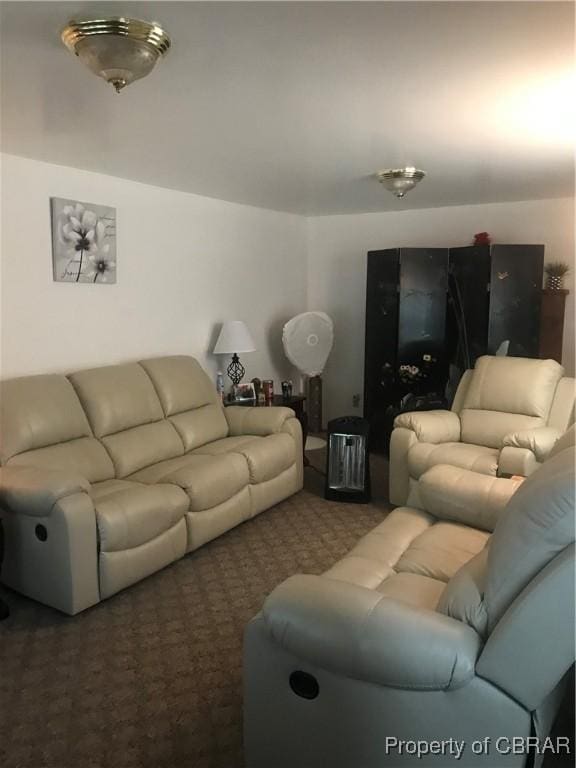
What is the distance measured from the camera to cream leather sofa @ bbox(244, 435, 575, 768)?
4.37ft

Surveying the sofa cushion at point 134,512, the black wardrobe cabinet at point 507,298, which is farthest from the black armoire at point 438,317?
the sofa cushion at point 134,512

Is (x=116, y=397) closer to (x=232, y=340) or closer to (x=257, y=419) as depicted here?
(x=257, y=419)

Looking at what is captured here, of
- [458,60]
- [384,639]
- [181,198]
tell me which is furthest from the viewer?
[181,198]

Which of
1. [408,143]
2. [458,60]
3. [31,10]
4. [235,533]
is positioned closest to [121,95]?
[31,10]

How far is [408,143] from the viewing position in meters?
2.92

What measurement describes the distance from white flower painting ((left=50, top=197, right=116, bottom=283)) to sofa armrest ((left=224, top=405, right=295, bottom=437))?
1243 millimetres

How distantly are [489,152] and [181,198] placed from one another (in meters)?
2.23

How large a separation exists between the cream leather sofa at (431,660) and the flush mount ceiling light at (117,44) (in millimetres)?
1557

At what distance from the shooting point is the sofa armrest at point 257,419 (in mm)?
4066

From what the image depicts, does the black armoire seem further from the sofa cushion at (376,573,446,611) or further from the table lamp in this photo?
the sofa cushion at (376,573,446,611)

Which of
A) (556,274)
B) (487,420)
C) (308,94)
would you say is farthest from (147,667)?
(556,274)

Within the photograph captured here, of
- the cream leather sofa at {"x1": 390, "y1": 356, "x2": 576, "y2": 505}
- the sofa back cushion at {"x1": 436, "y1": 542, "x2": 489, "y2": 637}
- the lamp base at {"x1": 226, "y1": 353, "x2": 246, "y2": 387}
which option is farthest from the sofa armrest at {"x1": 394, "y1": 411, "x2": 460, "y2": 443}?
the sofa back cushion at {"x1": 436, "y1": 542, "x2": 489, "y2": 637}

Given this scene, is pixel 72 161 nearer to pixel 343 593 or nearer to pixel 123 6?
pixel 123 6

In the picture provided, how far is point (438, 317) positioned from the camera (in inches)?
192
